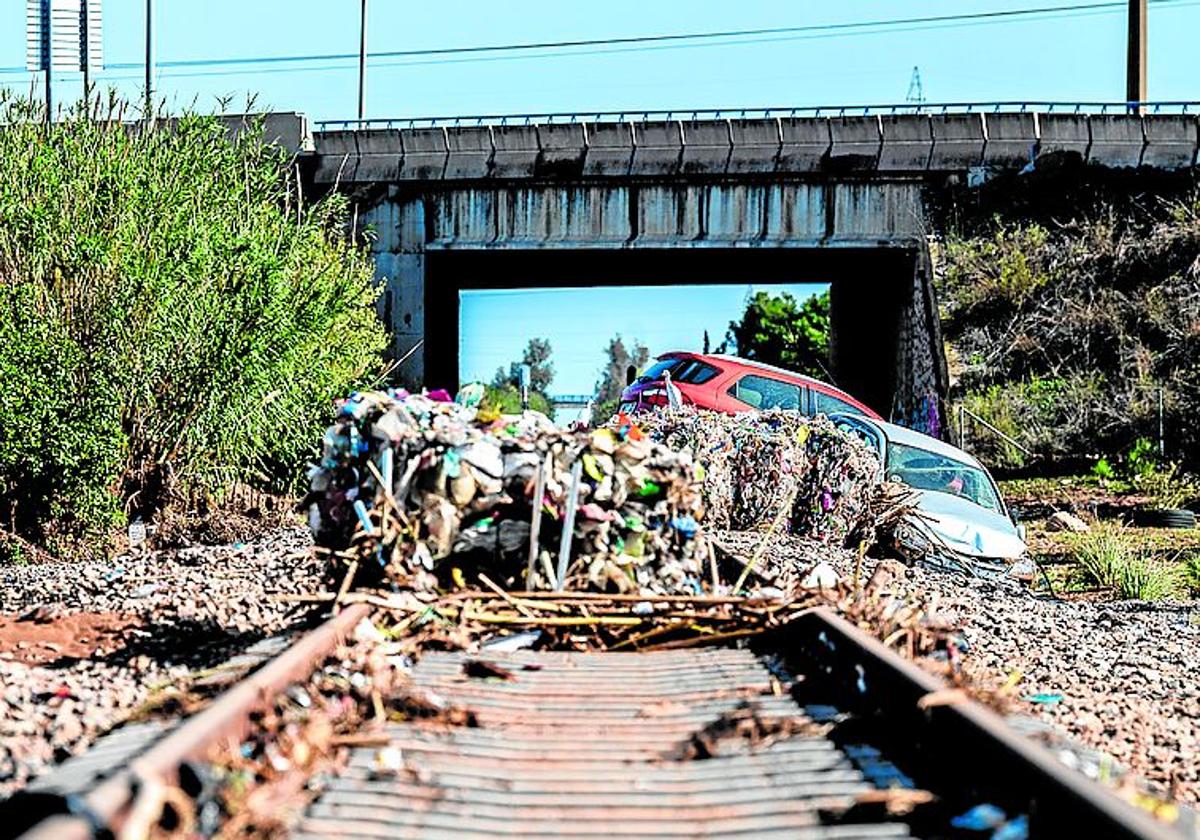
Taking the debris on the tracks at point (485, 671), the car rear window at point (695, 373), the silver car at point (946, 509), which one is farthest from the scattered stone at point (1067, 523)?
the debris on the tracks at point (485, 671)

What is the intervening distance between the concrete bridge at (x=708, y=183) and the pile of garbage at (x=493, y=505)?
80.4 ft

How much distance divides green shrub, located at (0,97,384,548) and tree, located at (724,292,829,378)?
5267cm

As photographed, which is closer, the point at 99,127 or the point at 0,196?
the point at 0,196

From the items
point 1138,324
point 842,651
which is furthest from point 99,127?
point 1138,324

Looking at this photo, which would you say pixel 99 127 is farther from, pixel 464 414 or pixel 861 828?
pixel 861 828

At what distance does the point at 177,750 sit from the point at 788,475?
38.7 feet

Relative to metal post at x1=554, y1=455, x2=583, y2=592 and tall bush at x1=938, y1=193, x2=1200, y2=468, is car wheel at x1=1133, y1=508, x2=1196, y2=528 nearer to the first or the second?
tall bush at x1=938, y1=193, x2=1200, y2=468

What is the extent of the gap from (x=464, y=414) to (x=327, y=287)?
27.9 feet

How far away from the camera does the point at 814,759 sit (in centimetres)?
447

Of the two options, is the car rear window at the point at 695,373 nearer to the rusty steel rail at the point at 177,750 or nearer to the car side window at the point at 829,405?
the car side window at the point at 829,405

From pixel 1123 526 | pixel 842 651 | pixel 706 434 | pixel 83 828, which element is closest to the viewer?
pixel 83 828

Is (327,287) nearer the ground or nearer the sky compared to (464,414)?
nearer the sky

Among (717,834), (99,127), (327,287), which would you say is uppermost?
(99,127)

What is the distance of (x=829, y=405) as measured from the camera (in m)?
20.5
